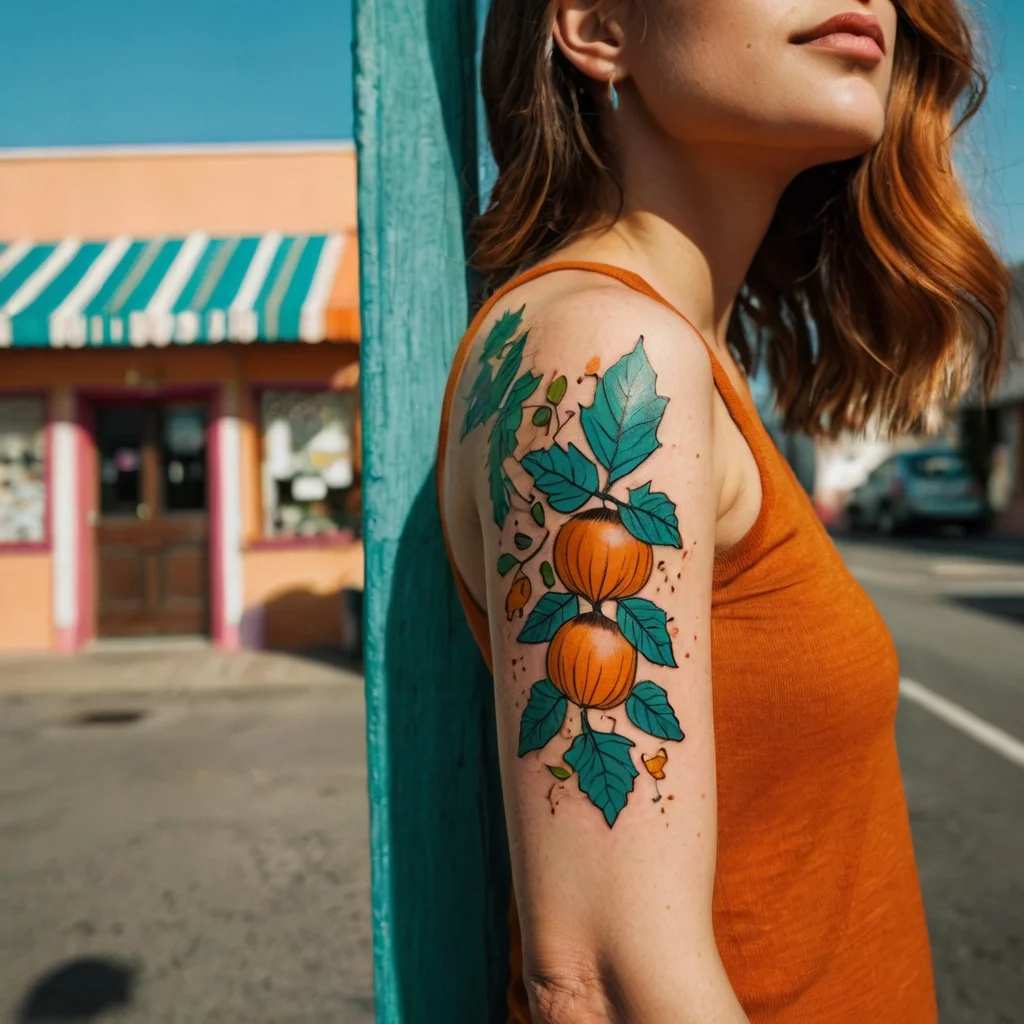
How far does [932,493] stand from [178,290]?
1718 centimetres

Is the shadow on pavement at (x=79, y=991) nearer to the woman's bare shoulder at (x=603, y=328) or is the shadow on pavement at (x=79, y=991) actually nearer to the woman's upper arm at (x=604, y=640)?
the woman's upper arm at (x=604, y=640)

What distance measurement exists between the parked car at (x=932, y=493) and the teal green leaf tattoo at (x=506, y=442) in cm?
2165

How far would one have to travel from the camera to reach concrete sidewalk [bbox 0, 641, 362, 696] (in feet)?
26.0

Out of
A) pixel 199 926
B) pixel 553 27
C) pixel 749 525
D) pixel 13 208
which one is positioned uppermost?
pixel 13 208

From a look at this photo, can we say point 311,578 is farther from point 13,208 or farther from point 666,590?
point 666,590

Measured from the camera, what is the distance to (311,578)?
9.91m

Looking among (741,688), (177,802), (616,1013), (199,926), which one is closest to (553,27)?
(741,688)

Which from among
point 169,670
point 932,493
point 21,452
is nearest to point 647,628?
point 169,670

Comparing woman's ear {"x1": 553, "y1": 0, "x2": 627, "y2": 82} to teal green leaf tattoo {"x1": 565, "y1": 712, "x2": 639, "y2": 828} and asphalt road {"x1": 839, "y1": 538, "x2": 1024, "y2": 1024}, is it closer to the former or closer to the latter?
teal green leaf tattoo {"x1": 565, "y1": 712, "x2": 639, "y2": 828}

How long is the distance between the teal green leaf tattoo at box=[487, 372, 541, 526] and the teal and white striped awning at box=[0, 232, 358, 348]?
7517 mm

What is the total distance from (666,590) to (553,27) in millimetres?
594

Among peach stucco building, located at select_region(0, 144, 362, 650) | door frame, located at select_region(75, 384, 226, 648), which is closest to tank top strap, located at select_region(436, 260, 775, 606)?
peach stucco building, located at select_region(0, 144, 362, 650)

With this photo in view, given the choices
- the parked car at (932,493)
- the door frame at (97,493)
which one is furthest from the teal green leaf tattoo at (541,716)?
the parked car at (932,493)

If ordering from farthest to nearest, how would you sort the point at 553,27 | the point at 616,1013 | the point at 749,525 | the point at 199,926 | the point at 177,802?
the point at 177,802 < the point at 199,926 < the point at 553,27 < the point at 749,525 < the point at 616,1013
